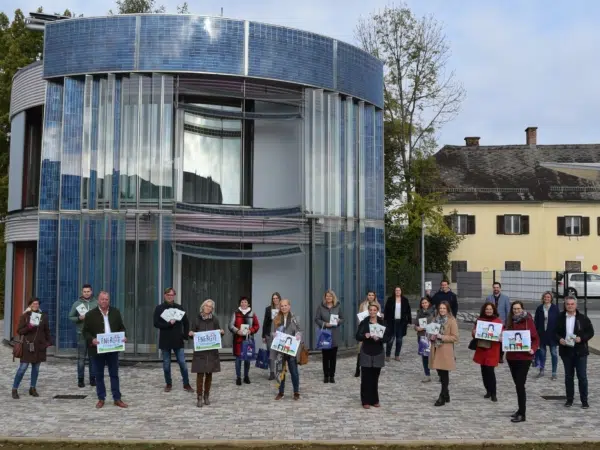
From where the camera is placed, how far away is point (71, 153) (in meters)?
14.3

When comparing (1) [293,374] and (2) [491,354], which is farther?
(1) [293,374]

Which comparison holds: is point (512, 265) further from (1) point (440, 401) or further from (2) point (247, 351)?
(1) point (440, 401)

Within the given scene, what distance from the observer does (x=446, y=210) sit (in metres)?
41.0

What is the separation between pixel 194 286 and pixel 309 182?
11.6 feet

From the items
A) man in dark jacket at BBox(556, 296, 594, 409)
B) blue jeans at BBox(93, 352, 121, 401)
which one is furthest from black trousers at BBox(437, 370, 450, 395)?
blue jeans at BBox(93, 352, 121, 401)

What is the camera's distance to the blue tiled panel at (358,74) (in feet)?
52.1

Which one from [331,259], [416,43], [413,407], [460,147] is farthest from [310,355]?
[460,147]

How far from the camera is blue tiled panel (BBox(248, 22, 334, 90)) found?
48.2 ft

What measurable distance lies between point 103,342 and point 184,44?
23.4ft

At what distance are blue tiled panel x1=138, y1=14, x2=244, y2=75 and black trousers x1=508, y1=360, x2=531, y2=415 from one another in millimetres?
8659

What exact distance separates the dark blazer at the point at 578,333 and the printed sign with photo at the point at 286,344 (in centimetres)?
407

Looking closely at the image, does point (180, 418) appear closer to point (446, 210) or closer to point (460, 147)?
point (446, 210)

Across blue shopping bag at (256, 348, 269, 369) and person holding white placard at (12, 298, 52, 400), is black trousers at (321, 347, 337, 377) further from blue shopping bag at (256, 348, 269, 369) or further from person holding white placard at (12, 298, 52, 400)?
person holding white placard at (12, 298, 52, 400)

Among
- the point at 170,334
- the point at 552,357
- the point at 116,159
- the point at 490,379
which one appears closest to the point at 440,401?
the point at 490,379
